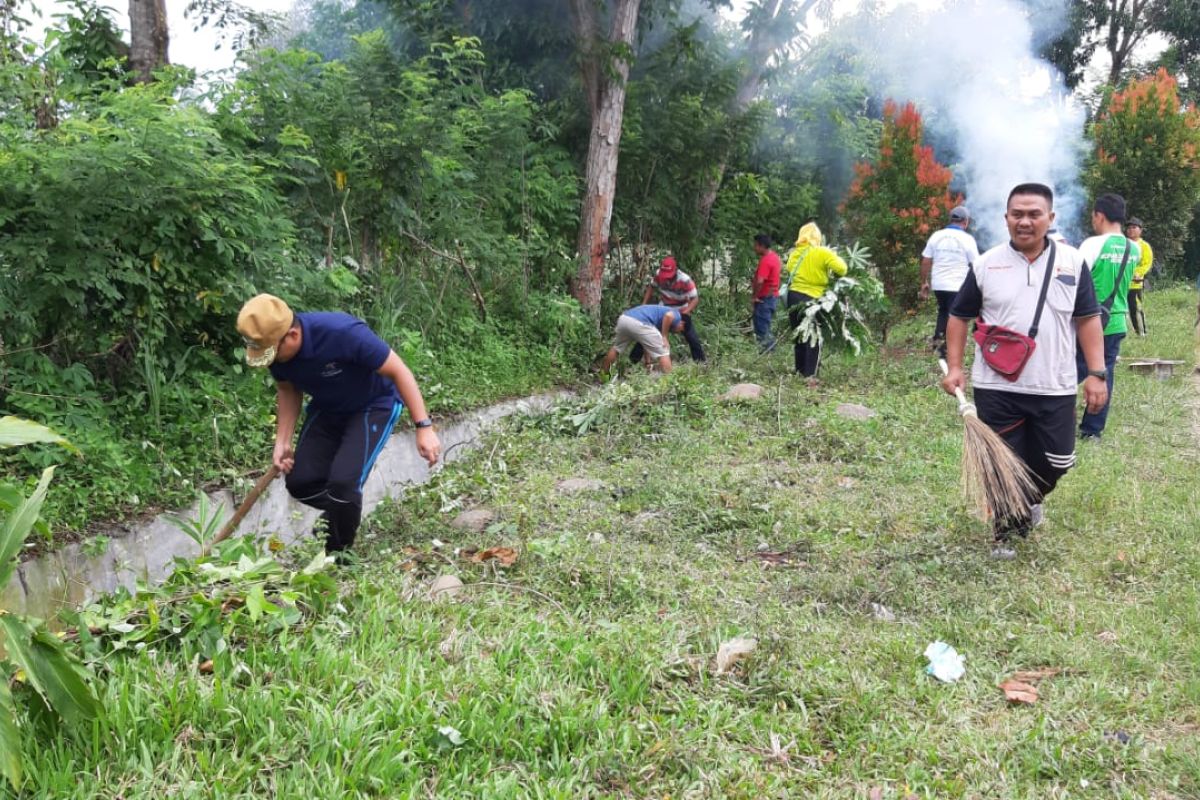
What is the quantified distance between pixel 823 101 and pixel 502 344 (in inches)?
372

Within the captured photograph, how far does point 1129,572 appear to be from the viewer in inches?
174

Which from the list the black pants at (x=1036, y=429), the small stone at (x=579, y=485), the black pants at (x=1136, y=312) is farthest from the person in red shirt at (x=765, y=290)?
the black pants at (x=1036, y=429)

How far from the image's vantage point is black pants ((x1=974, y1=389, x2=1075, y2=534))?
176 inches

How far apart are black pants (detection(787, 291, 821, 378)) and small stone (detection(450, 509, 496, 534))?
4.91 metres

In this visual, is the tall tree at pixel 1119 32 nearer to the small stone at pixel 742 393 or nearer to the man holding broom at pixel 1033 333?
the small stone at pixel 742 393

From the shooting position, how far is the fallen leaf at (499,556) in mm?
4473

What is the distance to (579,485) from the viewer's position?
626 cm

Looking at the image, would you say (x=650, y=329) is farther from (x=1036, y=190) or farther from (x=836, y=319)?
(x=1036, y=190)

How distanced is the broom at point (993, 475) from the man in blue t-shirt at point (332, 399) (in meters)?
2.79

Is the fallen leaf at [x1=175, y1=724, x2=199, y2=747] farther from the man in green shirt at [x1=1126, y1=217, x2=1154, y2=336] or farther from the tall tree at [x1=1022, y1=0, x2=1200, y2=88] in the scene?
the tall tree at [x1=1022, y1=0, x2=1200, y2=88]

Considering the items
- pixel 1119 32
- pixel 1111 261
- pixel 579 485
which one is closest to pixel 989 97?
pixel 1119 32

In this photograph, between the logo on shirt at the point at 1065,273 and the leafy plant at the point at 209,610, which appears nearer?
the leafy plant at the point at 209,610

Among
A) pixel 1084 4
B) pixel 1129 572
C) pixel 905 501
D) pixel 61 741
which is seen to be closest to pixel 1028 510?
pixel 1129 572

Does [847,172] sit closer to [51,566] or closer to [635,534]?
[635,534]
